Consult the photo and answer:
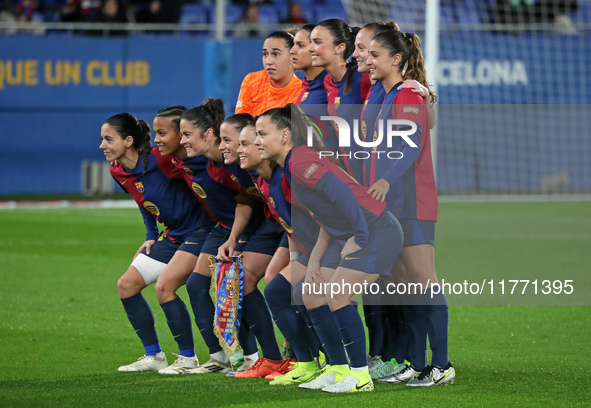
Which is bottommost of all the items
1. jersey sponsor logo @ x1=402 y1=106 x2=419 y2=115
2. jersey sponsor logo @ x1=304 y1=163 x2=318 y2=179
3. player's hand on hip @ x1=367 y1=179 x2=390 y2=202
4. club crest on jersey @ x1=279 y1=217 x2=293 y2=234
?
club crest on jersey @ x1=279 y1=217 x2=293 y2=234

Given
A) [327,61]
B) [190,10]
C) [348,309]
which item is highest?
[190,10]

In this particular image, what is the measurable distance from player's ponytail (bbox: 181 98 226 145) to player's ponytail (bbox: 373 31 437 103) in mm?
1045

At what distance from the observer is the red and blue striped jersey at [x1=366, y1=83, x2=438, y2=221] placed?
445cm

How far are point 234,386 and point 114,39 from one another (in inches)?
550

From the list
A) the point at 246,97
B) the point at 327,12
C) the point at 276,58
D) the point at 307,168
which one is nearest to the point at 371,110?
the point at 307,168

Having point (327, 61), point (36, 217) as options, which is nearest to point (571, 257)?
point (327, 61)

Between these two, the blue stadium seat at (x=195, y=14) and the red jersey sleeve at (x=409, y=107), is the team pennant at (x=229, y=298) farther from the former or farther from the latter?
the blue stadium seat at (x=195, y=14)

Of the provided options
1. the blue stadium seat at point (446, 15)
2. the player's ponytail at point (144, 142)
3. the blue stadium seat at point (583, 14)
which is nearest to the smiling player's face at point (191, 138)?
the player's ponytail at point (144, 142)

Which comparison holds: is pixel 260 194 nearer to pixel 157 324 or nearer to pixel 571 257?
pixel 157 324

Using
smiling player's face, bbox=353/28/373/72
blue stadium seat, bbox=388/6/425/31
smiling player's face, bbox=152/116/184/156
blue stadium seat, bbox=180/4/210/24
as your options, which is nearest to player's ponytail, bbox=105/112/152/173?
smiling player's face, bbox=152/116/184/156

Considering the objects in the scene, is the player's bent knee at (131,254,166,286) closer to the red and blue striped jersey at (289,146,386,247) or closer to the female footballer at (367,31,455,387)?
the red and blue striped jersey at (289,146,386,247)

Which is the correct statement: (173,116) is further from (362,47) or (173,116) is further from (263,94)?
(362,47)

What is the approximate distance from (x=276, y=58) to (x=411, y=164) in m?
1.40

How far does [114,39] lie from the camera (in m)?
17.4
